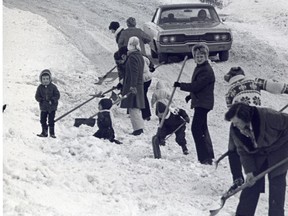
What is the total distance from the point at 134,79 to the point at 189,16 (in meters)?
6.01

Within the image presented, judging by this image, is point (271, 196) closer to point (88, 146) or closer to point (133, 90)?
point (88, 146)

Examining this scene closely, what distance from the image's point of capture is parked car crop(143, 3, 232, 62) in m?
14.0

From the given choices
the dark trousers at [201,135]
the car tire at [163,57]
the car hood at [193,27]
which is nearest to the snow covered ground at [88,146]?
the dark trousers at [201,135]

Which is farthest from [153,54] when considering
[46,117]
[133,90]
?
[46,117]

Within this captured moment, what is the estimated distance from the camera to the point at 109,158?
779 centimetres

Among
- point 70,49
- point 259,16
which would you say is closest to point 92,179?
point 70,49

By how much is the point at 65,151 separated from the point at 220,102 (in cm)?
513

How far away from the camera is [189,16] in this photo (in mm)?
15094

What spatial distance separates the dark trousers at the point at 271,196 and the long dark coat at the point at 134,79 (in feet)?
12.4

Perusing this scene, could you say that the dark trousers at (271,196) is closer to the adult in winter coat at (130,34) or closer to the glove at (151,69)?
the glove at (151,69)

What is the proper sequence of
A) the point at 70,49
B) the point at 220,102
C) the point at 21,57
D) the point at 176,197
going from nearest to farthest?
the point at 176,197 → the point at 220,102 → the point at 21,57 → the point at 70,49

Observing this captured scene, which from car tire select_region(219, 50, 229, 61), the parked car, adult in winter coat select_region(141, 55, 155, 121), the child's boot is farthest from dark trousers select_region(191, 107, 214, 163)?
car tire select_region(219, 50, 229, 61)

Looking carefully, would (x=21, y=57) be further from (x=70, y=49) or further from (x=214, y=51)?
(x=214, y=51)

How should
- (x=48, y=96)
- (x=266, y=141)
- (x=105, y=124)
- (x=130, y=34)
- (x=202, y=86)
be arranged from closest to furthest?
(x=266, y=141) → (x=202, y=86) → (x=48, y=96) → (x=105, y=124) → (x=130, y=34)
